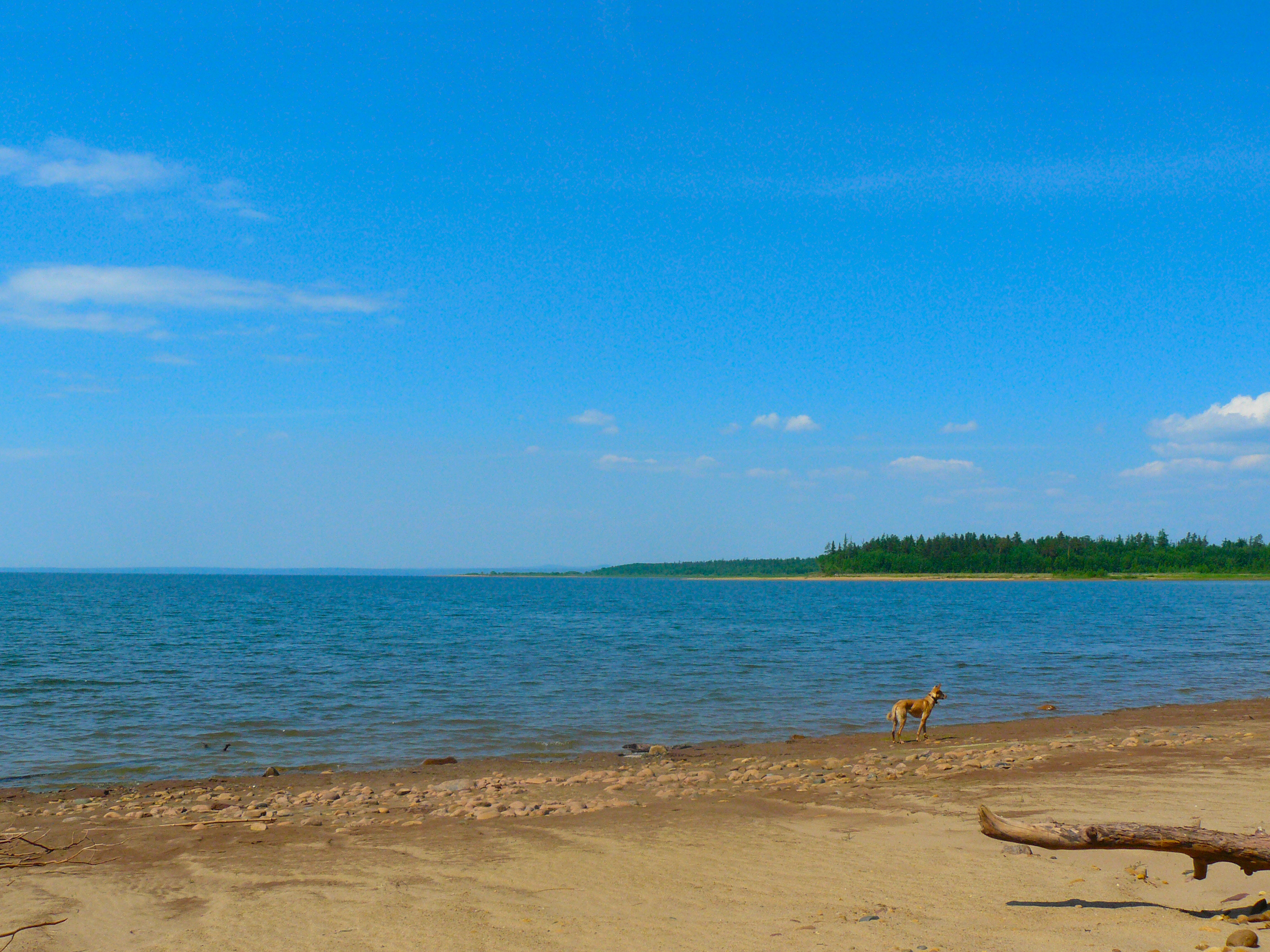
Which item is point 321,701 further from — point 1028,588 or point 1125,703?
point 1028,588

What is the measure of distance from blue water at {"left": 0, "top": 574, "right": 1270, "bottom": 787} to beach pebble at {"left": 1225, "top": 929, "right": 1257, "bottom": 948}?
1404 cm

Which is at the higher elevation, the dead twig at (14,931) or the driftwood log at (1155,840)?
the driftwood log at (1155,840)

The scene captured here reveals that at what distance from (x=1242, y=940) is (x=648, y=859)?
5730mm

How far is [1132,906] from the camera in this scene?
7219 millimetres

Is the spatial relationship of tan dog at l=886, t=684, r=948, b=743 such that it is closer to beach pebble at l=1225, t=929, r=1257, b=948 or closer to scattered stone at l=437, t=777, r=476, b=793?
scattered stone at l=437, t=777, r=476, b=793

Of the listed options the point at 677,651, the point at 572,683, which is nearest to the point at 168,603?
the point at 677,651

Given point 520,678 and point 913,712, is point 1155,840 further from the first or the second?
point 520,678

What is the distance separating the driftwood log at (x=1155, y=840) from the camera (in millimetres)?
6551

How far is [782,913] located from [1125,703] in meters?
21.6


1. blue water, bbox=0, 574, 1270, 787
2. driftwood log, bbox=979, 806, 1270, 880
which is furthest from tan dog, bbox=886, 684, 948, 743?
driftwood log, bbox=979, 806, 1270, 880

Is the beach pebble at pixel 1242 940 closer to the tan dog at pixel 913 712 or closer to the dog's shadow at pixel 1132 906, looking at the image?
the dog's shadow at pixel 1132 906

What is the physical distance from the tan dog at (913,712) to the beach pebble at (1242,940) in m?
12.6

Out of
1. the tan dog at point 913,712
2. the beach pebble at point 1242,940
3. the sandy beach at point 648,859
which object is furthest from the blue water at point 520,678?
the beach pebble at point 1242,940

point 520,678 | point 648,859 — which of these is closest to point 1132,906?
point 648,859
